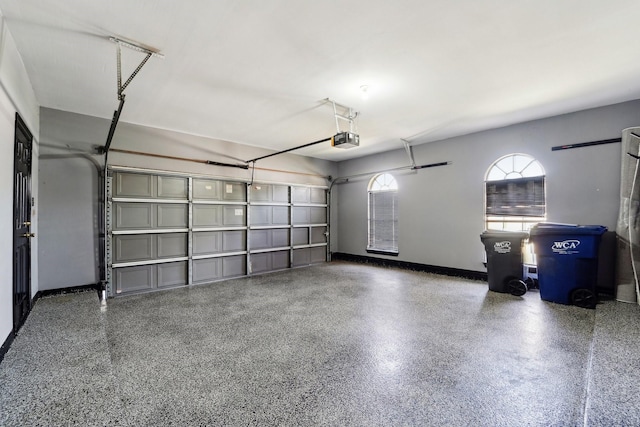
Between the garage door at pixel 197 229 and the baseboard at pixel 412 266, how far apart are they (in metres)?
1.14

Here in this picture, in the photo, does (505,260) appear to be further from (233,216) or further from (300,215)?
(233,216)

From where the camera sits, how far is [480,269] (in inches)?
208

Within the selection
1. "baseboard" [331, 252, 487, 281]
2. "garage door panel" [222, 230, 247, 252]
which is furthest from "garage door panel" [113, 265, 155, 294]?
"baseboard" [331, 252, 487, 281]

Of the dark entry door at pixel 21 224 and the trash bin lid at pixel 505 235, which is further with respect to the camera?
the trash bin lid at pixel 505 235

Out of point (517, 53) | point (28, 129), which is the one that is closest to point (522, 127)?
point (517, 53)

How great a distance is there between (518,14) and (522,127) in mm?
3239

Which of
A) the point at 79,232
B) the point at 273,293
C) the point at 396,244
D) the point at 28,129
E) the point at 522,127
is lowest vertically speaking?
the point at 273,293

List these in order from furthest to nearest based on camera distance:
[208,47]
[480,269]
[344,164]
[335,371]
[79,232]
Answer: [344,164] < [480,269] < [79,232] < [208,47] < [335,371]

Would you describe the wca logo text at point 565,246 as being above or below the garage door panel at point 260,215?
below

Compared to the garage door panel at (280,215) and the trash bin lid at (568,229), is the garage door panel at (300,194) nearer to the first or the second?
the garage door panel at (280,215)

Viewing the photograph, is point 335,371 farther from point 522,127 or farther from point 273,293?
point 522,127

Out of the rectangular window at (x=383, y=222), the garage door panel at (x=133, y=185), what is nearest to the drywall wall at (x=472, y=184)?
the rectangular window at (x=383, y=222)

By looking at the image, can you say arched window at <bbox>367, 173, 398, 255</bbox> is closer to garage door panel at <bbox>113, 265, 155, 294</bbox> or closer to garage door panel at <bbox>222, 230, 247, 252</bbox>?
garage door panel at <bbox>222, 230, 247, 252</bbox>

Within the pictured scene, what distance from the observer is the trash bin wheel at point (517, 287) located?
4211 mm
